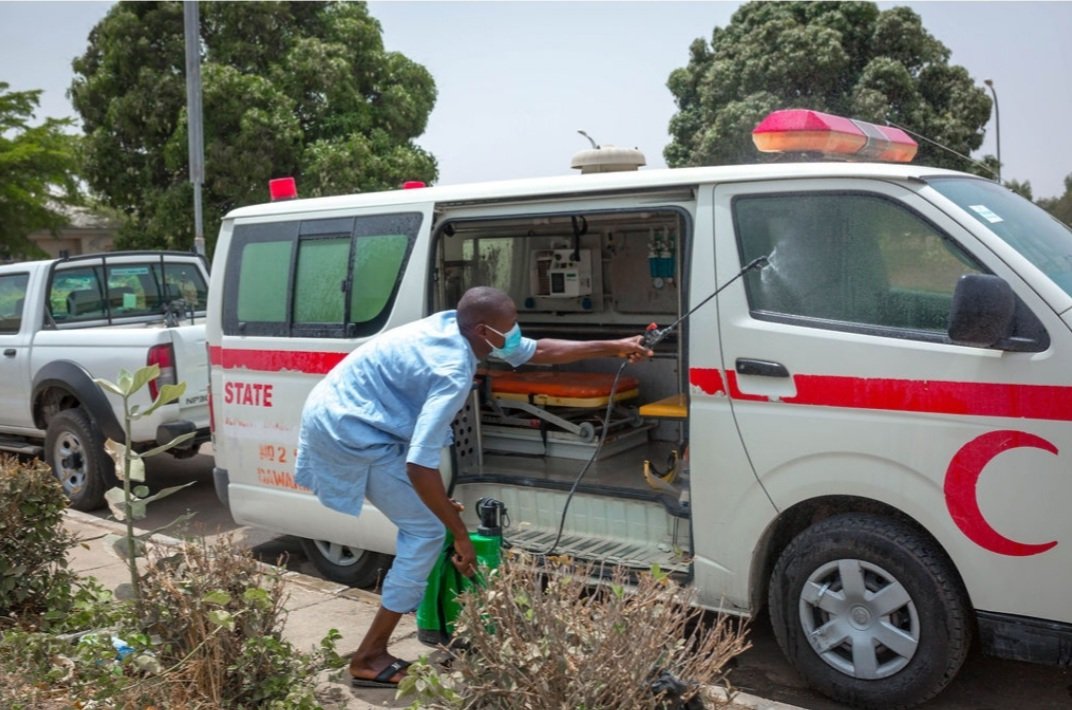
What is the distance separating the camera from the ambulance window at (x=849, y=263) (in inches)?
148

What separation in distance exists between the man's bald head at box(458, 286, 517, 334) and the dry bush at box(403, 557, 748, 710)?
4.46ft

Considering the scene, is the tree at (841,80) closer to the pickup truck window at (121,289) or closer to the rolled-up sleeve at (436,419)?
the pickup truck window at (121,289)

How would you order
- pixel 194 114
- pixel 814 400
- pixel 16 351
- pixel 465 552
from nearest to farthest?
pixel 465 552, pixel 814 400, pixel 16 351, pixel 194 114

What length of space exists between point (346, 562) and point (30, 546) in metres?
1.71

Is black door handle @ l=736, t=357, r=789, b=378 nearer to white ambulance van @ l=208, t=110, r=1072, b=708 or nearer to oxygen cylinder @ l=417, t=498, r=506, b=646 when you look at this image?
white ambulance van @ l=208, t=110, r=1072, b=708

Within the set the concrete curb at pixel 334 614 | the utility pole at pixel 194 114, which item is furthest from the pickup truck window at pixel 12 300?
the concrete curb at pixel 334 614

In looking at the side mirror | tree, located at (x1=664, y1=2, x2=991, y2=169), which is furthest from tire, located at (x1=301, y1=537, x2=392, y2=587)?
tree, located at (x1=664, y1=2, x2=991, y2=169)

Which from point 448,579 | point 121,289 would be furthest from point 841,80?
point 448,579

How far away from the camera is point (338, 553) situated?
5.70m

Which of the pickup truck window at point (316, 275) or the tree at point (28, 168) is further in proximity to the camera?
the tree at point (28, 168)

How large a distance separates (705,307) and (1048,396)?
4.47 ft

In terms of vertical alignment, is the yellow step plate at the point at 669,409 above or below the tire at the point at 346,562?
above

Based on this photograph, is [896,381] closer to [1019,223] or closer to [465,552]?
[1019,223]

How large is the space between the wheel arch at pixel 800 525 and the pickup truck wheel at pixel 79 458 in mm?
5433
